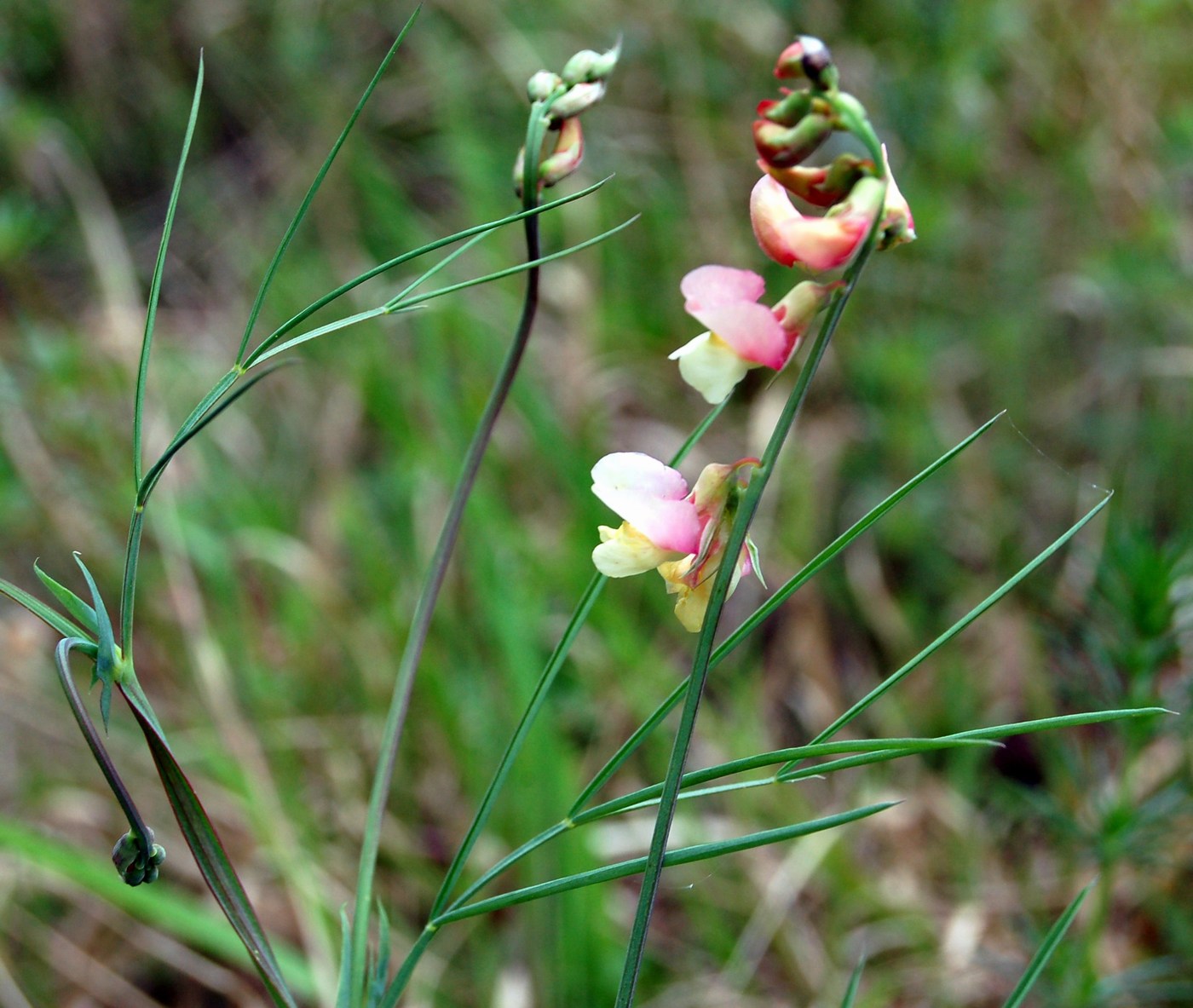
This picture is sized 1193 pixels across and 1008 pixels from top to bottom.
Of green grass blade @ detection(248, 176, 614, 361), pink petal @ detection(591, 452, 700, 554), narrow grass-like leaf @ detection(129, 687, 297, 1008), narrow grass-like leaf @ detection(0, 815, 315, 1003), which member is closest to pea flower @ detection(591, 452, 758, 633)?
pink petal @ detection(591, 452, 700, 554)

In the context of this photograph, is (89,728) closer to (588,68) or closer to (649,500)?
(649,500)

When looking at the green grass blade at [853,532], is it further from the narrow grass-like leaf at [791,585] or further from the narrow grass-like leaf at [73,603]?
the narrow grass-like leaf at [73,603]

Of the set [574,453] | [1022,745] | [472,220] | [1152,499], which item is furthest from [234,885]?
[472,220]

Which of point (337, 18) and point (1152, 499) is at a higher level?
point (337, 18)

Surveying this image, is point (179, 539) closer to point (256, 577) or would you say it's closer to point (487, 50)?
point (256, 577)

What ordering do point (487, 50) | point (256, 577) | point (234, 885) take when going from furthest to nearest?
point (487, 50)
point (256, 577)
point (234, 885)

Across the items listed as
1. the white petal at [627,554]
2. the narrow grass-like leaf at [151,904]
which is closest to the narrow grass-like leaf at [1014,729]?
the white petal at [627,554]

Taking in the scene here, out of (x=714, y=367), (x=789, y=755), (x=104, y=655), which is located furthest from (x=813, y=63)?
(x=104, y=655)
